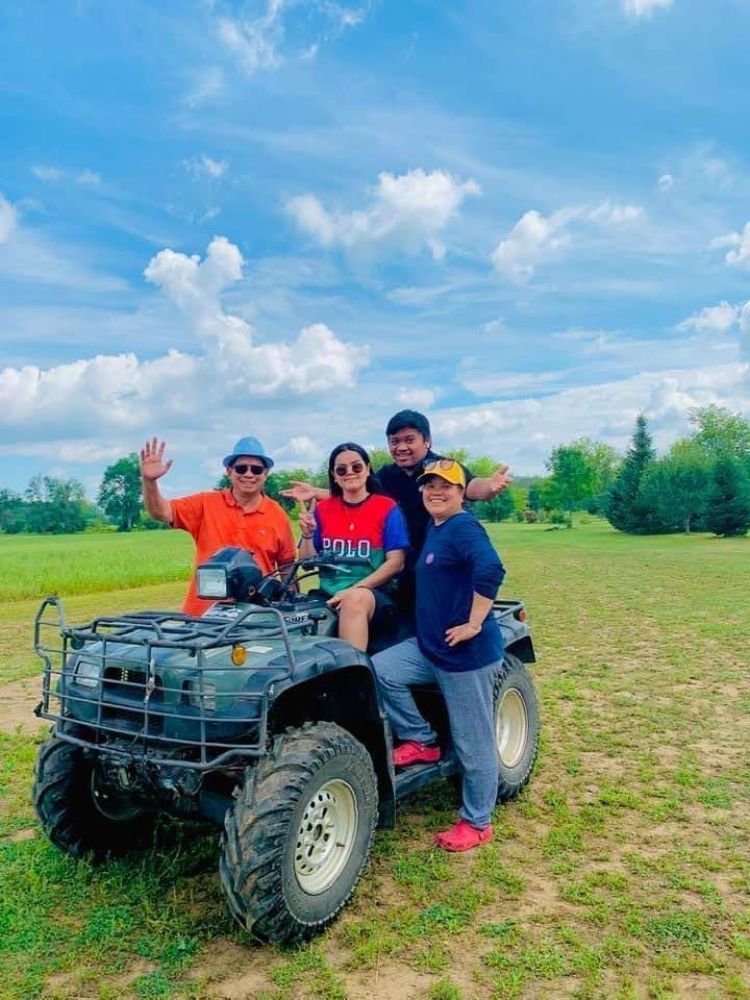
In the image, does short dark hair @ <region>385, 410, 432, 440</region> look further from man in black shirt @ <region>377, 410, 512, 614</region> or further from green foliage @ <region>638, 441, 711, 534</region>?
green foliage @ <region>638, 441, 711, 534</region>

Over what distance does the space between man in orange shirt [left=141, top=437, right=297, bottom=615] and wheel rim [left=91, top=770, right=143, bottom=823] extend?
1256 millimetres

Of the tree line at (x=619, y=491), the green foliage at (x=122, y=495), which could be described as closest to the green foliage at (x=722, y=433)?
the tree line at (x=619, y=491)

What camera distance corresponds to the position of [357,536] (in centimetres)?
472

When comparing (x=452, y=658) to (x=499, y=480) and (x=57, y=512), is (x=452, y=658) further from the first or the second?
(x=57, y=512)

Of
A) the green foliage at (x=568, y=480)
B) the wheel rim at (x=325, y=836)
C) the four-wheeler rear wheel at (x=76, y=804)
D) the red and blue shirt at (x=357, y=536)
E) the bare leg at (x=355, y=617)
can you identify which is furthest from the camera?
the green foliage at (x=568, y=480)

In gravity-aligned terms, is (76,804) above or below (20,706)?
above

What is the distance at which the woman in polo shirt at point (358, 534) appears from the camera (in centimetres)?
455

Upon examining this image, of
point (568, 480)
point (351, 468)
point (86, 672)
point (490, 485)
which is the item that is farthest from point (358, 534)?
point (568, 480)

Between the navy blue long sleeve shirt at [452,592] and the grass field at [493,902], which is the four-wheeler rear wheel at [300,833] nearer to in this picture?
the grass field at [493,902]

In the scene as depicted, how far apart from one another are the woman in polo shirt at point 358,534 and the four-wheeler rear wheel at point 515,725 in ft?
3.65

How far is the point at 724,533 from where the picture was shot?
4975 centimetres

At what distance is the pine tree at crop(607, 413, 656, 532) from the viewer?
58.1 metres

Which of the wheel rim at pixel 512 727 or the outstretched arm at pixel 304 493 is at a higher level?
the outstretched arm at pixel 304 493

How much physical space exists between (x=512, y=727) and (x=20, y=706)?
5353 millimetres
